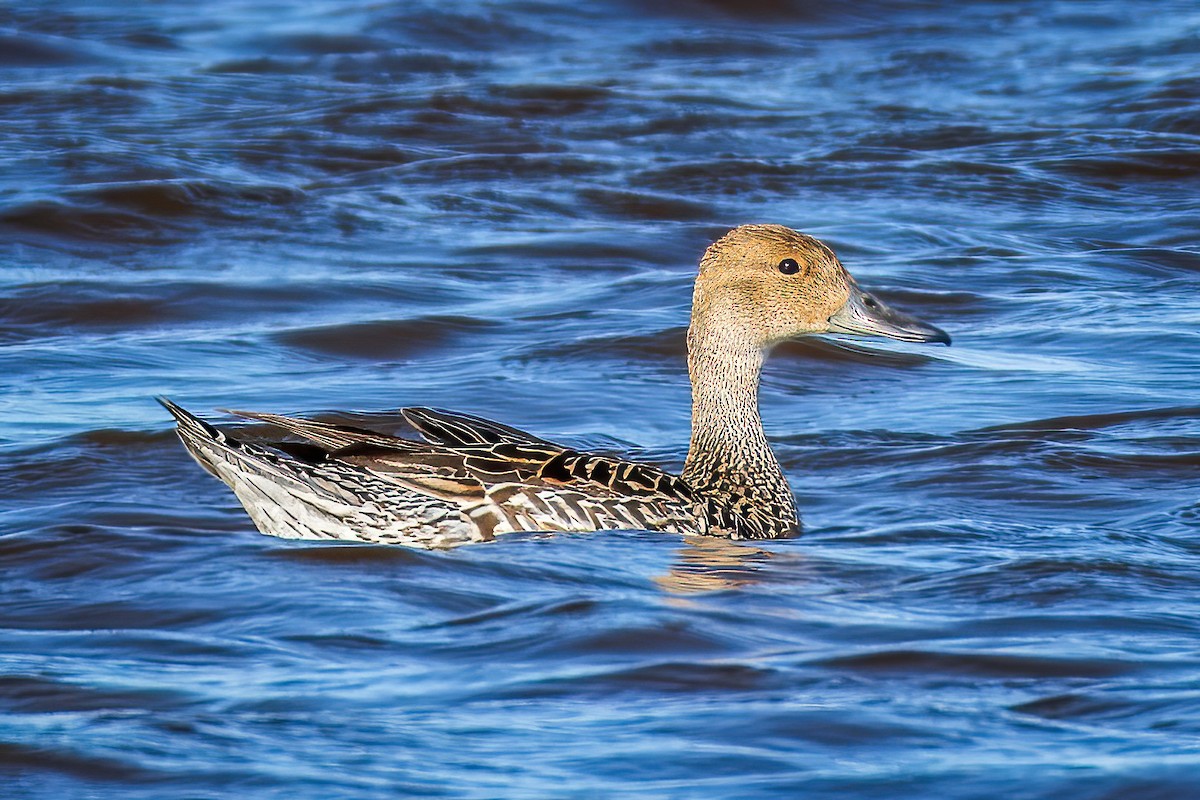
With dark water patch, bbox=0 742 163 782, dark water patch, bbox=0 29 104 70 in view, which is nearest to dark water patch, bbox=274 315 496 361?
dark water patch, bbox=0 742 163 782

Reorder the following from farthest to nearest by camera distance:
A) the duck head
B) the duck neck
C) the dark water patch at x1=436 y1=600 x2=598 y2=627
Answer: the duck head
the duck neck
the dark water patch at x1=436 y1=600 x2=598 y2=627

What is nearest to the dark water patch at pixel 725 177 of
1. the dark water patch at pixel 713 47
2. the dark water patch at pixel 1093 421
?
the dark water patch at pixel 713 47

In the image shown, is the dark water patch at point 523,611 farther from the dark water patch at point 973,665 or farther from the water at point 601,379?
the dark water patch at point 973,665

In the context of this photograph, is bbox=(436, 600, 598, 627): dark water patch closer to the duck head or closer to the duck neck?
the duck neck

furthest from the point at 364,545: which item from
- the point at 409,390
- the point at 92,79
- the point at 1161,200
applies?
the point at 92,79

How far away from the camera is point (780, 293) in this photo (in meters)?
8.34

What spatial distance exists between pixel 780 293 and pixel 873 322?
394mm

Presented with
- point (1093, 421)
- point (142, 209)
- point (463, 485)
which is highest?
point (142, 209)

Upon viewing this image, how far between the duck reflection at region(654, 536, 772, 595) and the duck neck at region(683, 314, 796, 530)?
283 millimetres

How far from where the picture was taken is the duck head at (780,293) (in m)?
8.31

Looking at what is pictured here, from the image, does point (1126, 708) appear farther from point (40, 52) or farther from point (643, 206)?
point (40, 52)

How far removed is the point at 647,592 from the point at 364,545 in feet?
3.58

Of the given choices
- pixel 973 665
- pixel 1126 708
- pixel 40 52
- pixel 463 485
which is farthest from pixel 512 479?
pixel 40 52

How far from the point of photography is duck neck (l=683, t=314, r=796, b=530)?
8031mm
